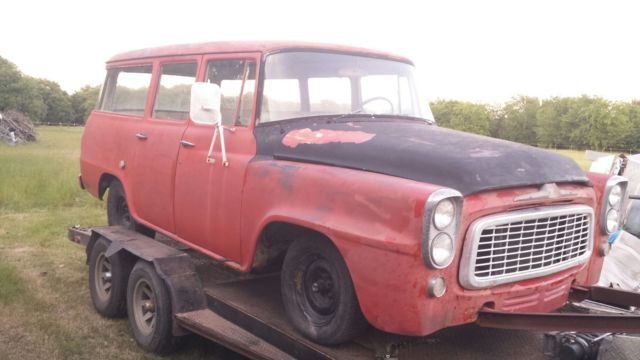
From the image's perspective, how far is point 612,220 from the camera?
12.6 ft

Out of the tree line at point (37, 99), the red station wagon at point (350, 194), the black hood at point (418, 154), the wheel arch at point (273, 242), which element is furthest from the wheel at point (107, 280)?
the tree line at point (37, 99)

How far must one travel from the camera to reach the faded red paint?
3.56 m

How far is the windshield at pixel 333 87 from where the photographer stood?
4148 millimetres

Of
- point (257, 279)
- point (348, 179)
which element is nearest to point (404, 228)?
point (348, 179)

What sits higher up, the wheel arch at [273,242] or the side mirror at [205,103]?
the side mirror at [205,103]

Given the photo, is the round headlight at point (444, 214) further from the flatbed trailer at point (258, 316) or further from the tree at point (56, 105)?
the tree at point (56, 105)

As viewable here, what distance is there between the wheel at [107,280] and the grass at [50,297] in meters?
0.11

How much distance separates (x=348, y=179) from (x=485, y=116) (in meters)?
37.5

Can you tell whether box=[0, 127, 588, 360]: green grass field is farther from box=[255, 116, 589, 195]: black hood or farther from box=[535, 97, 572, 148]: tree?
box=[535, 97, 572, 148]: tree

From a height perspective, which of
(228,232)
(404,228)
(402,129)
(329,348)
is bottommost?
(329,348)

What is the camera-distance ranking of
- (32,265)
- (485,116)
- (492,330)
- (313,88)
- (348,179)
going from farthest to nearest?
(485,116) < (32,265) < (313,88) < (492,330) < (348,179)

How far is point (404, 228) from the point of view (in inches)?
111

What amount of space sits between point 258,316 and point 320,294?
20.4 inches

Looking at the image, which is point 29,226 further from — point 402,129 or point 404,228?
point 404,228
